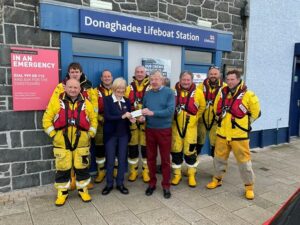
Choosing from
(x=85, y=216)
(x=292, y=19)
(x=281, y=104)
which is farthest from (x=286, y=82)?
(x=85, y=216)

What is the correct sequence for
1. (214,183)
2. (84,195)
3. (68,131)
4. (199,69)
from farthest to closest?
1. (199,69)
2. (214,183)
3. (84,195)
4. (68,131)

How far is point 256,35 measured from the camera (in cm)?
677

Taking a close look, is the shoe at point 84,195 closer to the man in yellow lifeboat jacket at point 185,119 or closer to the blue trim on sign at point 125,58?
the man in yellow lifeboat jacket at point 185,119

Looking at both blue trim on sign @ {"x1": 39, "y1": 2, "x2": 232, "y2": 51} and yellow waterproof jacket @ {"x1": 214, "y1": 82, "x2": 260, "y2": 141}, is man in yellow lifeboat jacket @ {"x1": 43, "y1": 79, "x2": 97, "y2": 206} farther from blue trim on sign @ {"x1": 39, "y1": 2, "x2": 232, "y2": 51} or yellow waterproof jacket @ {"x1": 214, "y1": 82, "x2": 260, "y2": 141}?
yellow waterproof jacket @ {"x1": 214, "y1": 82, "x2": 260, "y2": 141}

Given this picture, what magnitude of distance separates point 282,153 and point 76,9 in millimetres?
5920

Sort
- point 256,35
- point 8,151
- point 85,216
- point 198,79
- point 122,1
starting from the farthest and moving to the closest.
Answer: point 256,35
point 198,79
point 122,1
point 8,151
point 85,216

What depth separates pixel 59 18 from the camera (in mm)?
4117

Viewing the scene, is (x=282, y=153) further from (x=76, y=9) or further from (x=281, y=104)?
(x=76, y=9)

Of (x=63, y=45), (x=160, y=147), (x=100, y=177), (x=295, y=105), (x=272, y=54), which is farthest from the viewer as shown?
(x=295, y=105)

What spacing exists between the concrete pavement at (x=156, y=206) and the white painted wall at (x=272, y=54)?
2.80 metres

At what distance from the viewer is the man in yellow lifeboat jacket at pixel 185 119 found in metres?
4.34

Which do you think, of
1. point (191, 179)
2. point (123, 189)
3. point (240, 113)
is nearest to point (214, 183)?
point (191, 179)

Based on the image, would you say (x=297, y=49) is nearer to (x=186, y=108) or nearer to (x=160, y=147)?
(x=186, y=108)

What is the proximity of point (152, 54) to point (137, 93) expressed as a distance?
1.10 m
